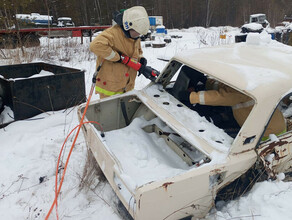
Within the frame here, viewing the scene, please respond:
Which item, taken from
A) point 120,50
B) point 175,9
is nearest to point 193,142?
point 120,50

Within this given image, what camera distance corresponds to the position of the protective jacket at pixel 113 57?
9.80 ft

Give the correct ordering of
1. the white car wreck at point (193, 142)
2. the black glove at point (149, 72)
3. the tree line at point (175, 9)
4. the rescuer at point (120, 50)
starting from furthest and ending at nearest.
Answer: the tree line at point (175, 9) < the black glove at point (149, 72) < the rescuer at point (120, 50) < the white car wreck at point (193, 142)

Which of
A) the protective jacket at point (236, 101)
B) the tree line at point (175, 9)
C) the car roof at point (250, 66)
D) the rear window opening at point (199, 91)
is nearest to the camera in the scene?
the car roof at point (250, 66)

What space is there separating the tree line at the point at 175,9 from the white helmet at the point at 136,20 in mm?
25103

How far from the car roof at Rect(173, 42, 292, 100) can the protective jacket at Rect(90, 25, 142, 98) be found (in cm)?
79

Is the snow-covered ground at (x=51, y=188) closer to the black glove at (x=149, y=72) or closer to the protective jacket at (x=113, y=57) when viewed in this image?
the protective jacket at (x=113, y=57)

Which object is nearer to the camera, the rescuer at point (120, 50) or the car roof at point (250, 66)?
the car roof at point (250, 66)

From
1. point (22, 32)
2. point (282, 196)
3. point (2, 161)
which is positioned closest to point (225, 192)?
point (282, 196)

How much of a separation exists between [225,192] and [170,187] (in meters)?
0.77

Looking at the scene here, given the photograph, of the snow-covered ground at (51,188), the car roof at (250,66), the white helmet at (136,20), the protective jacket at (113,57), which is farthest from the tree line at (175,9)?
the car roof at (250,66)

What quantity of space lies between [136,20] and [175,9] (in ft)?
114

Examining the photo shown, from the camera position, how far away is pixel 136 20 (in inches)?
115

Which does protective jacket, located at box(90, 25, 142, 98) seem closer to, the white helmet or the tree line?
the white helmet

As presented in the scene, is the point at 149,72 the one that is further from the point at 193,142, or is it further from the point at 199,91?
the point at 193,142
